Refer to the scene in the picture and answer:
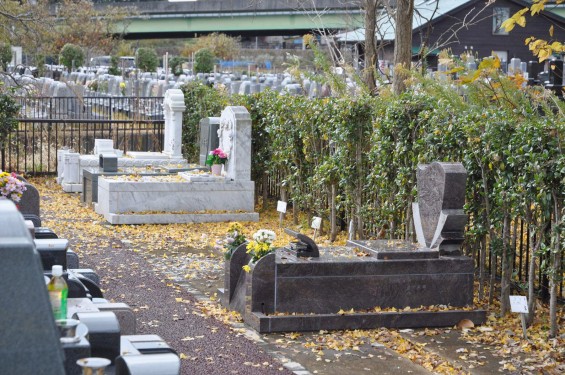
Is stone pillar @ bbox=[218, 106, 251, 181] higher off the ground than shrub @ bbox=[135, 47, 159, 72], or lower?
lower

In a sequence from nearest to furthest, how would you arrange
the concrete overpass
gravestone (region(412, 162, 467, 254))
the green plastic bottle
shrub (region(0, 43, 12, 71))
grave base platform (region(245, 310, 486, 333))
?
the green plastic bottle
grave base platform (region(245, 310, 486, 333))
gravestone (region(412, 162, 467, 254))
shrub (region(0, 43, 12, 71))
the concrete overpass

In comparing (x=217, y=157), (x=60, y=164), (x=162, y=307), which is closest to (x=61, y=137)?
(x=60, y=164)

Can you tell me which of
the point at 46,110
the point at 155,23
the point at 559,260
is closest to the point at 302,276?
the point at 559,260

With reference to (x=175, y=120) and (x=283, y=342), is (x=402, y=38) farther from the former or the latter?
(x=283, y=342)

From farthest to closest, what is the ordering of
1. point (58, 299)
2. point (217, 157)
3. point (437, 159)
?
point (217, 157)
point (437, 159)
point (58, 299)

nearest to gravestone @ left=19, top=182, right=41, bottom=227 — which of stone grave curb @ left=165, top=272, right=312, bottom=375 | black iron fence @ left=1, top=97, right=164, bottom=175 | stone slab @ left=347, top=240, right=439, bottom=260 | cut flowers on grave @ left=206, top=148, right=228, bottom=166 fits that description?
stone grave curb @ left=165, top=272, right=312, bottom=375

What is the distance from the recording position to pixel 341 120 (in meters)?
13.9

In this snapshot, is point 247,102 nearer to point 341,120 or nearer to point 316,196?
point 316,196

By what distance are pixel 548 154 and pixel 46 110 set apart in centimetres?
2264

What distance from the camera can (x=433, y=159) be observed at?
1130 centimetres

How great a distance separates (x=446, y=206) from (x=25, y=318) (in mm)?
6483

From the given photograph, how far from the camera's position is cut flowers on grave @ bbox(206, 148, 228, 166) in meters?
17.0

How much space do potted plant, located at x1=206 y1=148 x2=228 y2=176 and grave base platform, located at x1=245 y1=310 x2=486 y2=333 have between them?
7604mm

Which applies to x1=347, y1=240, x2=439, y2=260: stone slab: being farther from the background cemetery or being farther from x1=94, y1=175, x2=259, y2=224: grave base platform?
x1=94, y1=175, x2=259, y2=224: grave base platform
